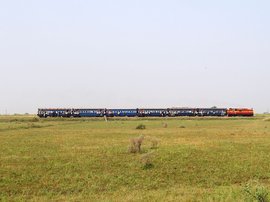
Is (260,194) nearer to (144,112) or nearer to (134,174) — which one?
(134,174)

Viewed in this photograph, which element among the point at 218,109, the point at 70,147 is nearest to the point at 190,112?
the point at 218,109

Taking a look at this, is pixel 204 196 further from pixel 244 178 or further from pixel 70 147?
pixel 70 147

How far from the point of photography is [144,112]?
125062mm

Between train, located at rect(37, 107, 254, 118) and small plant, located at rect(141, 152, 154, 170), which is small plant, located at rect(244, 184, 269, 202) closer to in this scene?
small plant, located at rect(141, 152, 154, 170)

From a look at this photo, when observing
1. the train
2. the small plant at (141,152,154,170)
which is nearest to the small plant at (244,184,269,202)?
the small plant at (141,152,154,170)

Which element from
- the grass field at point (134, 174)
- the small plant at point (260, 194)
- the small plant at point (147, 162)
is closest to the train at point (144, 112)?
the grass field at point (134, 174)

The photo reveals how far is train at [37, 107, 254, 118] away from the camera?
123438 mm

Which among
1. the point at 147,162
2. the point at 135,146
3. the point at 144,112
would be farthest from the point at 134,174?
the point at 144,112

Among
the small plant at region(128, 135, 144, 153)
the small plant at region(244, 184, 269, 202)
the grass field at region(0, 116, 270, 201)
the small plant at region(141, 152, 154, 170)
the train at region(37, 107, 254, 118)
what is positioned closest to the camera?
the small plant at region(244, 184, 269, 202)

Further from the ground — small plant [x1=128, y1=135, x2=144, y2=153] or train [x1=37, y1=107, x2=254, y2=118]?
train [x1=37, y1=107, x2=254, y2=118]

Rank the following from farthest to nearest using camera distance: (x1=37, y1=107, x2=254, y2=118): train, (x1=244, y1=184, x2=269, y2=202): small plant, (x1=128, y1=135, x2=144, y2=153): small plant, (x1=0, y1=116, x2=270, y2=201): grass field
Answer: (x1=37, y1=107, x2=254, y2=118): train → (x1=128, y1=135, x2=144, y2=153): small plant → (x1=0, y1=116, x2=270, y2=201): grass field → (x1=244, y1=184, x2=269, y2=202): small plant

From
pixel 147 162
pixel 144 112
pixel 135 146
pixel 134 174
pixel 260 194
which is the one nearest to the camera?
pixel 260 194

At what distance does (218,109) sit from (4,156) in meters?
100

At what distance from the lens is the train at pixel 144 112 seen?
405 feet
